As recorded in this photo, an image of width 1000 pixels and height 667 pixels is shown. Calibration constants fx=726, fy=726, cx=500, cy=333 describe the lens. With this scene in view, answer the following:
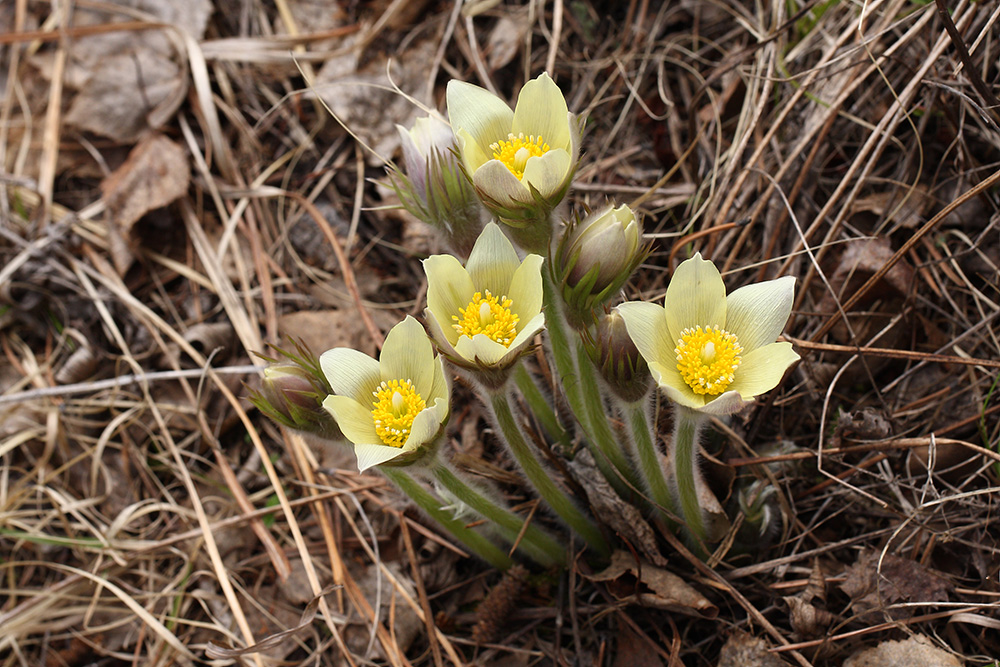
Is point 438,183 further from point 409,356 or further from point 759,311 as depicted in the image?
point 759,311

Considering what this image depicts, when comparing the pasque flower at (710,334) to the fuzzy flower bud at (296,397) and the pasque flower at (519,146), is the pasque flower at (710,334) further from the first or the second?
the fuzzy flower bud at (296,397)

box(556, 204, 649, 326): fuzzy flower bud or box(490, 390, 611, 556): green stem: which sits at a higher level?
box(556, 204, 649, 326): fuzzy flower bud

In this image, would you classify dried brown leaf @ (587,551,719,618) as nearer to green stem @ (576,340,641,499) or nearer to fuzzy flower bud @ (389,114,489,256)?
green stem @ (576,340,641,499)

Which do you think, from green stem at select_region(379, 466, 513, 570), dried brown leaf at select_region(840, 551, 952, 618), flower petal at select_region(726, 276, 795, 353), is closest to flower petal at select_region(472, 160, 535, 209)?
flower petal at select_region(726, 276, 795, 353)

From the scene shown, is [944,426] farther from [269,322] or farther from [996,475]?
[269,322]

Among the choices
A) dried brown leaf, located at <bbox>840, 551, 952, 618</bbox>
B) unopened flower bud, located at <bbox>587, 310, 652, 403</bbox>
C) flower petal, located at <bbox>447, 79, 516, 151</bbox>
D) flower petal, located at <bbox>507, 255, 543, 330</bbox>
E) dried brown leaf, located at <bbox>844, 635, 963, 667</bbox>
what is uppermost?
flower petal, located at <bbox>447, 79, 516, 151</bbox>

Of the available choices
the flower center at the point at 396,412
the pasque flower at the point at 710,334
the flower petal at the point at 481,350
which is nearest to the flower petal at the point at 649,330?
the pasque flower at the point at 710,334
